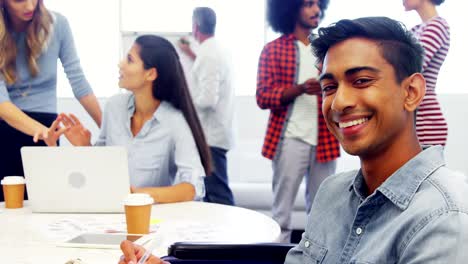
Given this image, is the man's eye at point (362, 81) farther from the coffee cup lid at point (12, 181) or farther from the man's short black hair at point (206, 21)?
the man's short black hair at point (206, 21)

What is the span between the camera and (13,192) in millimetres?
1858

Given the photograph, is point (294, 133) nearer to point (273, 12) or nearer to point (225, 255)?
point (273, 12)

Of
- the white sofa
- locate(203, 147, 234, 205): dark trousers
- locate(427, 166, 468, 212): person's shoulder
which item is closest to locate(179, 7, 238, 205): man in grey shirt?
locate(203, 147, 234, 205): dark trousers

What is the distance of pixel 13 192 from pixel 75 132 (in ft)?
1.23

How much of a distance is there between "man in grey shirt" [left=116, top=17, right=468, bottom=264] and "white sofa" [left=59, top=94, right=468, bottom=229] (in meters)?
3.00

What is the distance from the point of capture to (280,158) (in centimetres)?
278

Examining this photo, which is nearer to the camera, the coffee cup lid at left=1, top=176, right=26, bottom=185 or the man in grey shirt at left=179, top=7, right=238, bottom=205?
the coffee cup lid at left=1, top=176, right=26, bottom=185

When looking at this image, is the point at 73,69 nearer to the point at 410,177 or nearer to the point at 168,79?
the point at 168,79

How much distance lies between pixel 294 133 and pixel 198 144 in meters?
0.70

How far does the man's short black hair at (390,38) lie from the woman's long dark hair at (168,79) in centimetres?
123

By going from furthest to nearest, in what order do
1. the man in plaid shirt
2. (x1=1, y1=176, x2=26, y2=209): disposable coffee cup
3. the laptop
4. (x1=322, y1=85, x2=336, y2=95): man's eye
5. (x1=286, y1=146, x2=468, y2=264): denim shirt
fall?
the man in plaid shirt, (x1=1, y1=176, x2=26, y2=209): disposable coffee cup, the laptop, (x1=322, y1=85, x2=336, y2=95): man's eye, (x1=286, y1=146, x2=468, y2=264): denim shirt

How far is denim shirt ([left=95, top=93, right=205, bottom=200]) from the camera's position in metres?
2.12

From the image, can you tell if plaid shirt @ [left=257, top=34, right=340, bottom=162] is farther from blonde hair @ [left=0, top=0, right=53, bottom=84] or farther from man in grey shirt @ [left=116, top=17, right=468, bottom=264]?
man in grey shirt @ [left=116, top=17, right=468, bottom=264]

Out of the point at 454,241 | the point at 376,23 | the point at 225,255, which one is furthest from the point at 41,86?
the point at 454,241
